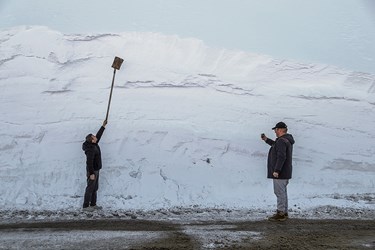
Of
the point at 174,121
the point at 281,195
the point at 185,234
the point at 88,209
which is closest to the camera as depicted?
the point at 185,234

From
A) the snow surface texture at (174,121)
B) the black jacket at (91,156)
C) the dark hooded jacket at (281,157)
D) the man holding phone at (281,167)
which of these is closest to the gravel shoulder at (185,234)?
the man holding phone at (281,167)

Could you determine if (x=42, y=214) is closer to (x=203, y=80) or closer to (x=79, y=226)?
(x=79, y=226)

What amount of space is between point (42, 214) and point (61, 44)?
6.99 meters

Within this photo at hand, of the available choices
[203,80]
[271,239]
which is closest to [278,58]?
[203,80]

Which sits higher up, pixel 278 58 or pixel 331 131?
pixel 278 58

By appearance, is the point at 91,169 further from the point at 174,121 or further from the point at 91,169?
the point at 174,121

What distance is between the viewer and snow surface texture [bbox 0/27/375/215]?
9.91 m

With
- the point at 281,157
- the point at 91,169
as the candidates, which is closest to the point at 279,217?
the point at 281,157

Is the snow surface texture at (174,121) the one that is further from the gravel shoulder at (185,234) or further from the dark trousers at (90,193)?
the gravel shoulder at (185,234)

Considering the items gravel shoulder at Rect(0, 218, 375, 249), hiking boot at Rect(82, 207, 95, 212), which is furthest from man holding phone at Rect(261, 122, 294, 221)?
hiking boot at Rect(82, 207, 95, 212)

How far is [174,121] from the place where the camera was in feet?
38.6

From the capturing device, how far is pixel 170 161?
35.7 ft

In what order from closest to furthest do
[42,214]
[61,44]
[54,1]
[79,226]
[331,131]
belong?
[79,226]
[42,214]
[331,131]
[61,44]
[54,1]

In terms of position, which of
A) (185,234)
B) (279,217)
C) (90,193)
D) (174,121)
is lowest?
(185,234)
